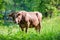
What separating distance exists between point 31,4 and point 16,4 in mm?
3172

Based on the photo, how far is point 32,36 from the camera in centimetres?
1029

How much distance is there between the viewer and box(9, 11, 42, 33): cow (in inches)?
609

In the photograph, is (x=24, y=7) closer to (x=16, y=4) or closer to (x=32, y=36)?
(x=16, y=4)

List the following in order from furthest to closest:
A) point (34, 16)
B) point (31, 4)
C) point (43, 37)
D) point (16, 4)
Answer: point (16, 4), point (31, 4), point (34, 16), point (43, 37)

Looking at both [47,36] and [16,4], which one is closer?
[47,36]

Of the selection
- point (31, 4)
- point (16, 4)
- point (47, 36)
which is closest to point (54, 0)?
point (31, 4)

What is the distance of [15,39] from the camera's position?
977 cm

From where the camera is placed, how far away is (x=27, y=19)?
16125 millimetres

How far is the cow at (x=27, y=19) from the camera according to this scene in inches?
609

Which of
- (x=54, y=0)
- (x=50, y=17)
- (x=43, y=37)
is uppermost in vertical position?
(x=43, y=37)

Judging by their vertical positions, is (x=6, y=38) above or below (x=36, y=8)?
above

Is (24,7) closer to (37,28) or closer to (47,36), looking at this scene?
(37,28)

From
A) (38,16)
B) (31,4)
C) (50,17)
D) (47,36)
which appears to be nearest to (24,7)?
(31,4)

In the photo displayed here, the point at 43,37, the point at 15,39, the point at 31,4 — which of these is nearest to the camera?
the point at 15,39
